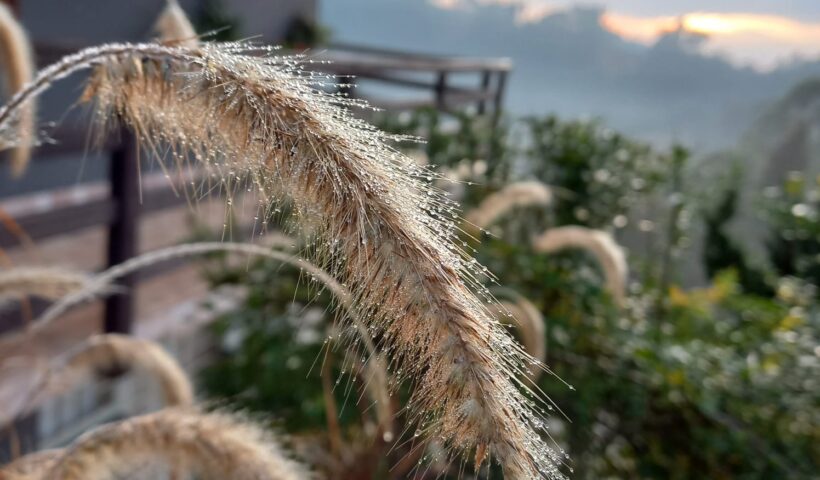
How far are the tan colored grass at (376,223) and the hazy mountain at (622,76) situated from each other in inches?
186

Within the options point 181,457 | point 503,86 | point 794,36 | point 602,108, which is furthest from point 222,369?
point 602,108

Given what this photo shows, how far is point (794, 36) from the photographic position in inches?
210

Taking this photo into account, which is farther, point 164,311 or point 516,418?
point 164,311

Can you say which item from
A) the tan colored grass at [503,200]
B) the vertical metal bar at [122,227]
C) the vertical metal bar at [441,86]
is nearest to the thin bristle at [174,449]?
the tan colored grass at [503,200]

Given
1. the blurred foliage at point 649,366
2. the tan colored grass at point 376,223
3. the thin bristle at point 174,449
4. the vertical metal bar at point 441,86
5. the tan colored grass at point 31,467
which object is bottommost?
the blurred foliage at point 649,366

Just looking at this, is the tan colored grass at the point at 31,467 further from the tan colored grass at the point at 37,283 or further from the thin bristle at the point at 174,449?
the tan colored grass at the point at 37,283

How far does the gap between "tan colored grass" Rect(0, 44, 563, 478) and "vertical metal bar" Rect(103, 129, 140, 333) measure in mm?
1979

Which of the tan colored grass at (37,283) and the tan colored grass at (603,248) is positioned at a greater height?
the tan colored grass at (37,283)

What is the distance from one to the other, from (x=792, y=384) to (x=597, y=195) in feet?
3.77

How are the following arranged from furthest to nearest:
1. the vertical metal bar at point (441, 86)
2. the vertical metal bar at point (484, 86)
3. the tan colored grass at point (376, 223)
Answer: the vertical metal bar at point (484, 86)
the vertical metal bar at point (441, 86)
the tan colored grass at point (376, 223)

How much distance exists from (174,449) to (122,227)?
5.89 feet

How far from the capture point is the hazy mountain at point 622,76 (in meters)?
6.36

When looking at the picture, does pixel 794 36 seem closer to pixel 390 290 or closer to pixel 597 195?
pixel 597 195

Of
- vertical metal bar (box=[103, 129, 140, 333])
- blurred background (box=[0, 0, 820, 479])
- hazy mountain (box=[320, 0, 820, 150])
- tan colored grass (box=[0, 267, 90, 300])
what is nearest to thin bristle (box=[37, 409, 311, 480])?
blurred background (box=[0, 0, 820, 479])
